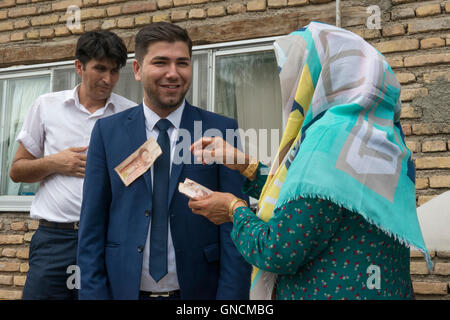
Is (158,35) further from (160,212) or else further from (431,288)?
(431,288)

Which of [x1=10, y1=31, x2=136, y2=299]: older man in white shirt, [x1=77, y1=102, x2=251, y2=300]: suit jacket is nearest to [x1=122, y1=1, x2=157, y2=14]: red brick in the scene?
[x1=10, y1=31, x2=136, y2=299]: older man in white shirt

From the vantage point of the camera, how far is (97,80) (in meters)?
3.19

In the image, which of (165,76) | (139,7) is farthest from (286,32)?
(165,76)

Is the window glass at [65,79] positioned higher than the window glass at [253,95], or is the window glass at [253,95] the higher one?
the window glass at [65,79]

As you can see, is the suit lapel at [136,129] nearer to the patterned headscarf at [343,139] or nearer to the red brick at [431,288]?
the patterned headscarf at [343,139]

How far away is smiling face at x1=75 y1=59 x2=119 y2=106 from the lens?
3180mm

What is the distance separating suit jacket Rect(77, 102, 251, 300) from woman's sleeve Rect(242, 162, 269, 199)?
0.05m

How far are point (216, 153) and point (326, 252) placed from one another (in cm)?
68

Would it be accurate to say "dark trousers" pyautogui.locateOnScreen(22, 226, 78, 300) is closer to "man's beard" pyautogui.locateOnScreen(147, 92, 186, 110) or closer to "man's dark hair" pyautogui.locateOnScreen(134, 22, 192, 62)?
"man's beard" pyautogui.locateOnScreen(147, 92, 186, 110)

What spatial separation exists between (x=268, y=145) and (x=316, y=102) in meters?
2.60

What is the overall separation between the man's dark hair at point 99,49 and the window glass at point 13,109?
220 centimetres

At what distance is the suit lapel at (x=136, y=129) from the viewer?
7.57 feet

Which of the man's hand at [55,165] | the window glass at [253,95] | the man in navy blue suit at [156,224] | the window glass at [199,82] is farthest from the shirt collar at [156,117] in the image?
the window glass at [199,82]

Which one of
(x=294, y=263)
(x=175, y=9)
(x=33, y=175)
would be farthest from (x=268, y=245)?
(x=175, y=9)
